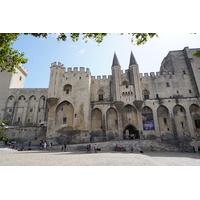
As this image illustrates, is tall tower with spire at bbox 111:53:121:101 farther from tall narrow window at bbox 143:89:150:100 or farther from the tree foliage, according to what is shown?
the tree foliage

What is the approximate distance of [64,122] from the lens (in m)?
23.7

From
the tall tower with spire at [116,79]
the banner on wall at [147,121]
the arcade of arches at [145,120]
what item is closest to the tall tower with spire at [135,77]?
the tall tower with spire at [116,79]

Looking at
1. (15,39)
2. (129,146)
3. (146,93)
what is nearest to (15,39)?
(15,39)

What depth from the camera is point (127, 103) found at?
2519cm

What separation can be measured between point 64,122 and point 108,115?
806cm

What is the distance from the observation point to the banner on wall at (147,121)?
23650mm

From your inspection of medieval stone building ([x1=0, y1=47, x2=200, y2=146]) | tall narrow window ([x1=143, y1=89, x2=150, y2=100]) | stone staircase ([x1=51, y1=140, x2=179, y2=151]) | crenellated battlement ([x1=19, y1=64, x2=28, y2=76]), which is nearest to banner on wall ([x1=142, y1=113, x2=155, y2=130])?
medieval stone building ([x1=0, y1=47, x2=200, y2=146])

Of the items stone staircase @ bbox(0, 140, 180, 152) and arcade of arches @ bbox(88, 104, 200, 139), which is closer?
stone staircase @ bbox(0, 140, 180, 152)

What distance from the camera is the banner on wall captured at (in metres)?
A: 23.6

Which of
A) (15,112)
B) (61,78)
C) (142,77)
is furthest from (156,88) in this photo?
(15,112)

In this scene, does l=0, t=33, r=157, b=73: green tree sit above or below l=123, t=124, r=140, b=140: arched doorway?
above

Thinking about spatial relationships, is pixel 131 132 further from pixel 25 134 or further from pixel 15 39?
pixel 15 39

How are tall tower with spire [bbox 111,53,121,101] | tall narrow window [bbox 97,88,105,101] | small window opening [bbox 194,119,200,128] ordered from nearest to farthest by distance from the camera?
small window opening [bbox 194,119,200,128], tall tower with spire [bbox 111,53,121,101], tall narrow window [bbox 97,88,105,101]

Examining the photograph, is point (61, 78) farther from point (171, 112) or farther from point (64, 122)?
point (171, 112)
